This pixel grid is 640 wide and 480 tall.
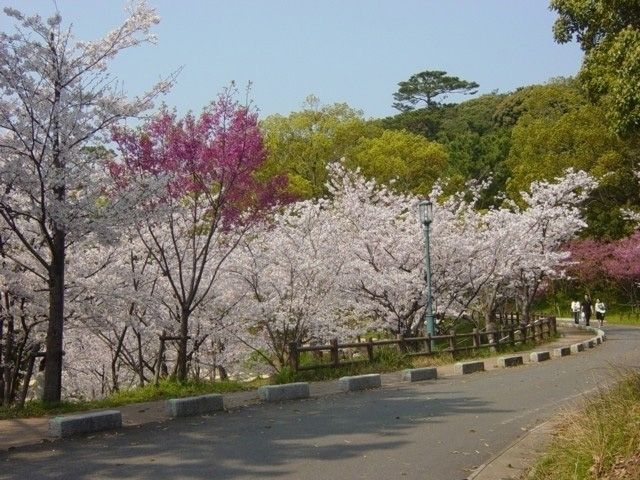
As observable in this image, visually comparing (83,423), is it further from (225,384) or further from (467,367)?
(467,367)

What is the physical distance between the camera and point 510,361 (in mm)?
20781

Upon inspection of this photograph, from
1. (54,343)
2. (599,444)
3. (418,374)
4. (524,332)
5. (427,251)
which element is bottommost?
(599,444)

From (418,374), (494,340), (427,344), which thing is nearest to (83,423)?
(418,374)

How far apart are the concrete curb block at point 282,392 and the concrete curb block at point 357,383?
129 cm

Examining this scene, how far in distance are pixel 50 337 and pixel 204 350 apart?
38.3 ft

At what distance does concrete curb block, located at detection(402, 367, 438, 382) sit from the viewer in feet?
55.7

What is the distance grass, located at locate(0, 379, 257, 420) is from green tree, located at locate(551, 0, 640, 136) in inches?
366

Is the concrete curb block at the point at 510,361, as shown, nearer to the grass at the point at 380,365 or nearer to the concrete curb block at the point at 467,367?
the concrete curb block at the point at 467,367

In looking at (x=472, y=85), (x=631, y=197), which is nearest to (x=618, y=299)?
(x=631, y=197)

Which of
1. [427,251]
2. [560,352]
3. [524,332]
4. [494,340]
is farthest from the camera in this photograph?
[524,332]

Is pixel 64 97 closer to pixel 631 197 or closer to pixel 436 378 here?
pixel 436 378

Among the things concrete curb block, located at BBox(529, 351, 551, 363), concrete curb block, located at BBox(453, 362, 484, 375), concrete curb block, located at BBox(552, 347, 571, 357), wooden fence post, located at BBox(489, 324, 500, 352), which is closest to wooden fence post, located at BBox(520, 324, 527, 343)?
wooden fence post, located at BBox(489, 324, 500, 352)

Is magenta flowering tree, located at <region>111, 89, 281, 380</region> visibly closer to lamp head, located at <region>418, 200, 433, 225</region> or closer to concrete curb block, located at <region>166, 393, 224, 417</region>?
concrete curb block, located at <region>166, 393, 224, 417</region>

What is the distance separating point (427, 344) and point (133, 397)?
36.1 feet
